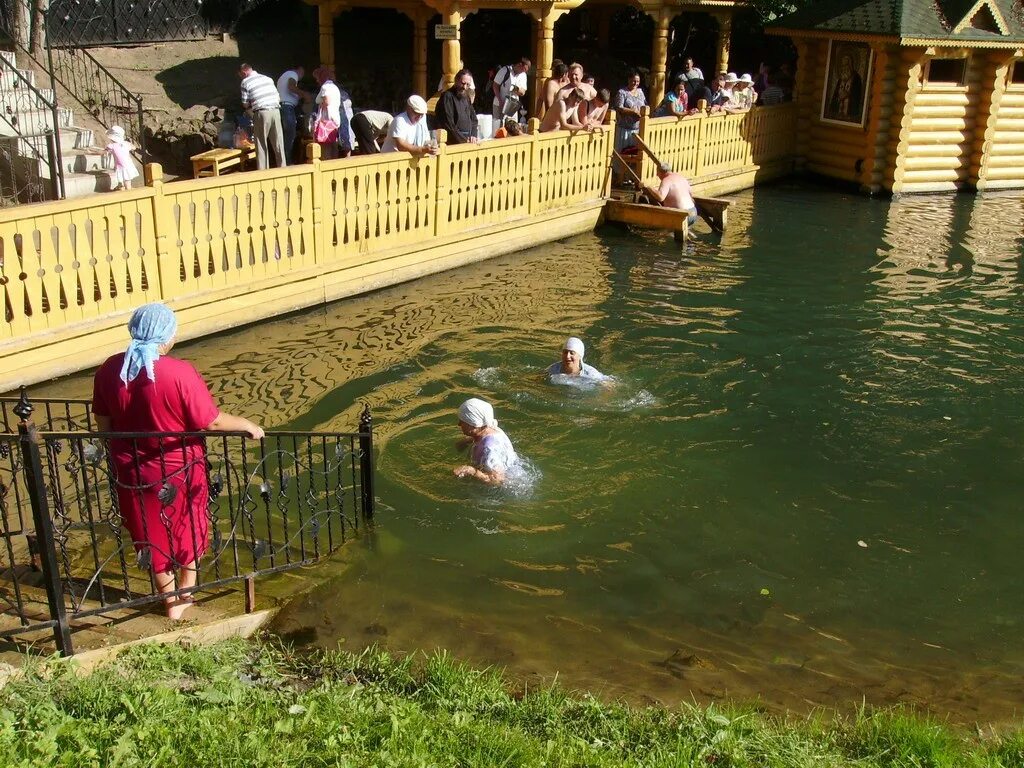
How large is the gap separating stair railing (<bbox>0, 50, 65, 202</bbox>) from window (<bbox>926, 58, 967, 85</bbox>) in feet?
55.8

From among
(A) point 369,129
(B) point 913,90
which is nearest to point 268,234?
(A) point 369,129

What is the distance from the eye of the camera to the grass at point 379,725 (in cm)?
489

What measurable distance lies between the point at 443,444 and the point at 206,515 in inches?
133

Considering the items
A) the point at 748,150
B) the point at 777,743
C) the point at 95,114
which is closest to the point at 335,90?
the point at 95,114

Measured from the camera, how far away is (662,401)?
423 inches

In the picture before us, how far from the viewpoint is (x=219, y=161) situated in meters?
15.0

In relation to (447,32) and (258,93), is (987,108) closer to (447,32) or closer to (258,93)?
(447,32)

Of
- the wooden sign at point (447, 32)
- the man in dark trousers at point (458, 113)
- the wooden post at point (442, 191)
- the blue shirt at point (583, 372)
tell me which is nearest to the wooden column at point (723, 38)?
the wooden sign at point (447, 32)

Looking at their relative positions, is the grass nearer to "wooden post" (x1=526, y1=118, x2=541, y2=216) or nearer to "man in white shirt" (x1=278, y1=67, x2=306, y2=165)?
"wooden post" (x1=526, y1=118, x2=541, y2=216)

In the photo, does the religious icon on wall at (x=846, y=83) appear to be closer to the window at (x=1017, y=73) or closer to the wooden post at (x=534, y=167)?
the window at (x=1017, y=73)

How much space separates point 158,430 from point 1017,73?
22.7 metres

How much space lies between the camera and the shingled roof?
21062 mm

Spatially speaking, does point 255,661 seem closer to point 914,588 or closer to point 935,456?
point 914,588

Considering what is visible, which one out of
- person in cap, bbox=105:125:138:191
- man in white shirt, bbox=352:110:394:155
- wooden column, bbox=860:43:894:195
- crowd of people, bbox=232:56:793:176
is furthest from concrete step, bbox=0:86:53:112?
wooden column, bbox=860:43:894:195
